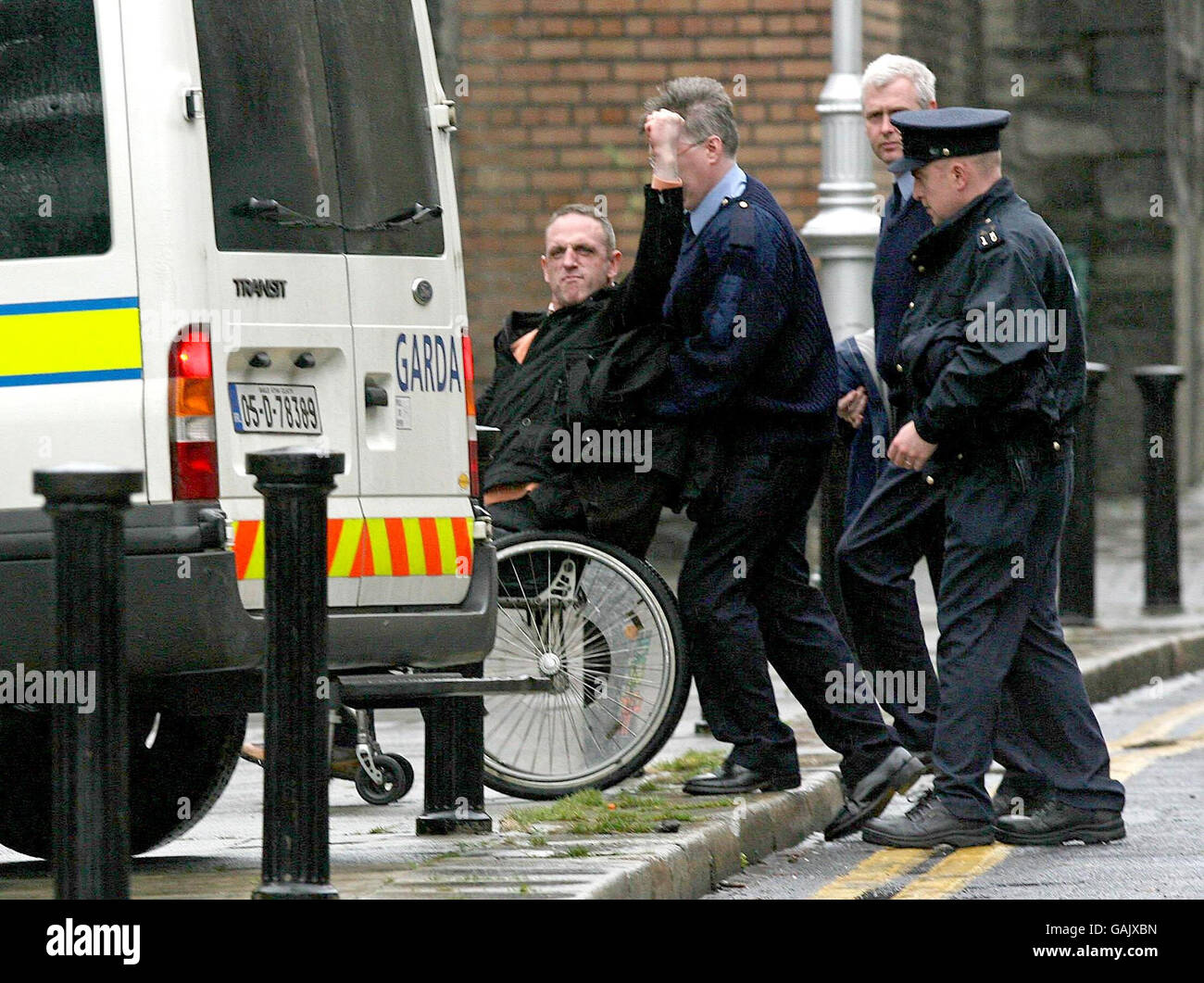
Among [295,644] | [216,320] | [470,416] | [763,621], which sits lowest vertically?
[763,621]

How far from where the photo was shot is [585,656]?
279 inches

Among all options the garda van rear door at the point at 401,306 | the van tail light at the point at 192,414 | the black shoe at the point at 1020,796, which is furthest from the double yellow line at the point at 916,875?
the van tail light at the point at 192,414

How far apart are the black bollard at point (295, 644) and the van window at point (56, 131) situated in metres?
0.95

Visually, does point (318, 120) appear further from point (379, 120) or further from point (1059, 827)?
point (1059, 827)

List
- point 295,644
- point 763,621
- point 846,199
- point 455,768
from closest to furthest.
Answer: point 295,644 → point 455,768 → point 763,621 → point 846,199

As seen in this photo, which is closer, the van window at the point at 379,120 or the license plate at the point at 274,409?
the license plate at the point at 274,409

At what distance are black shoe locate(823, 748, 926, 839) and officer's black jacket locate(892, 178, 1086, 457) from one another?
34.3 inches

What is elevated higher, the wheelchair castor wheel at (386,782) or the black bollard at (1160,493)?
the black bollard at (1160,493)

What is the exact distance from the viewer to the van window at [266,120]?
219 inches

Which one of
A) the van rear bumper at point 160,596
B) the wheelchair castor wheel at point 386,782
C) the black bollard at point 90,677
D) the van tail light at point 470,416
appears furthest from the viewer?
the wheelchair castor wheel at point 386,782

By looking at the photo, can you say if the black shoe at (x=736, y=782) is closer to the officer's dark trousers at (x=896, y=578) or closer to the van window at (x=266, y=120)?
the officer's dark trousers at (x=896, y=578)

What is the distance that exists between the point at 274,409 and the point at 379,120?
0.82 metres

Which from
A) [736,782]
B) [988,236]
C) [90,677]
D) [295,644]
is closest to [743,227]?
[988,236]

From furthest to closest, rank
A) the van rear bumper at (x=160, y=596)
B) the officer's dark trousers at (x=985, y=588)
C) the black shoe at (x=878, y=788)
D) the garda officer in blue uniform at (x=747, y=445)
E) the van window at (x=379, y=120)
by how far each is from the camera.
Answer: the garda officer in blue uniform at (x=747, y=445) < the black shoe at (x=878, y=788) < the officer's dark trousers at (x=985, y=588) < the van window at (x=379, y=120) < the van rear bumper at (x=160, y=596)
